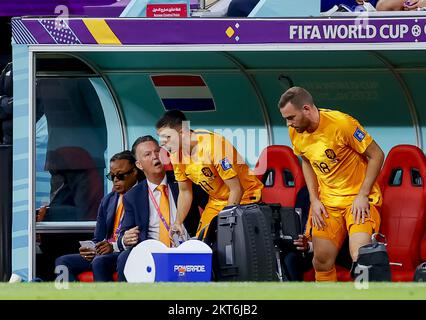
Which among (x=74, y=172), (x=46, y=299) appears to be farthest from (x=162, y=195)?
(x=46, y=299)

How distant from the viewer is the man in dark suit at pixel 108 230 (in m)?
11.4

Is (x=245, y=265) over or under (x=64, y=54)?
under

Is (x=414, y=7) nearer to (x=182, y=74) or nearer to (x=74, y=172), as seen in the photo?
(x=182, y=74)

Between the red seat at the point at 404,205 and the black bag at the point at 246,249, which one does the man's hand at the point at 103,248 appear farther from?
the red seat at the point at 404,205

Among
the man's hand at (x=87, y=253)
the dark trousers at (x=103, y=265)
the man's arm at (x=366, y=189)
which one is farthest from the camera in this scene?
the man's hand at (x=87, y=253)

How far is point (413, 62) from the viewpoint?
39.8 feet

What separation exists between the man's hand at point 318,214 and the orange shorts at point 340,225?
0.04m

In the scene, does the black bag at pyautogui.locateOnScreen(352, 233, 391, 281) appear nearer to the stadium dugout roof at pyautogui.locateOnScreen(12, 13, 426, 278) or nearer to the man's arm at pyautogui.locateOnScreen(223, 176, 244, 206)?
the man's arm at pyautogui.locateOnScreen(223, 176, 244, 206)

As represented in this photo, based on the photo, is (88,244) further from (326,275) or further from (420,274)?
(420,274)

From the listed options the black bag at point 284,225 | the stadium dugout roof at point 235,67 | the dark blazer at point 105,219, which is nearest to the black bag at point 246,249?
the black bag at point 284,225

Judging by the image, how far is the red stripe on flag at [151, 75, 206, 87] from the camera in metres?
12.6
